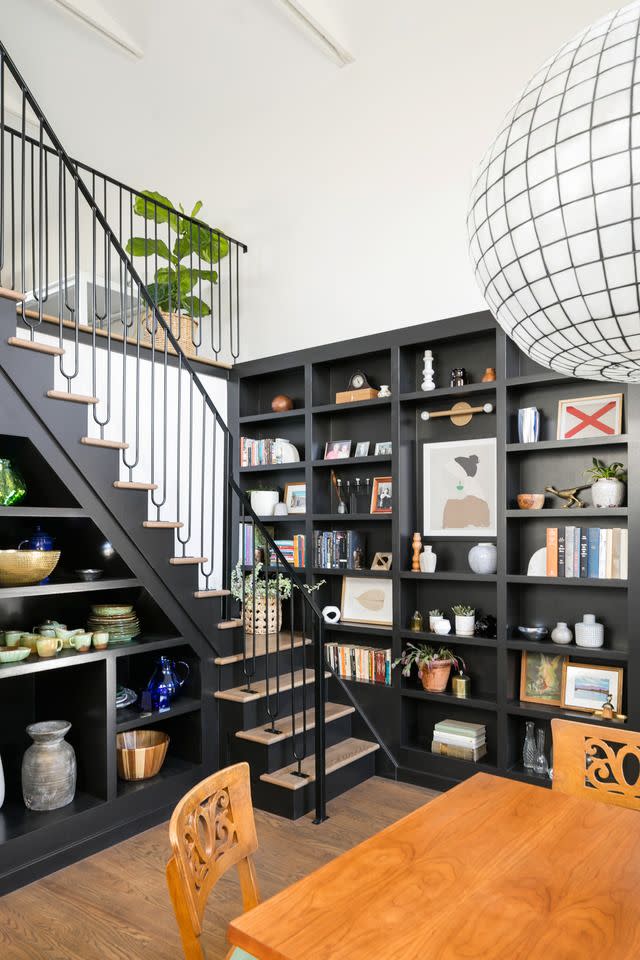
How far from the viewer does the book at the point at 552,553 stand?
11.5 feet

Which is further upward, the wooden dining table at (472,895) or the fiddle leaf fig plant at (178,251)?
the fiddle leaf fig plant at (178,251)

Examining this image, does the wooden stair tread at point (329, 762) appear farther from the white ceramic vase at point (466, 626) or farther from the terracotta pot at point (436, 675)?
the white ceramic vase at point (466, 626)

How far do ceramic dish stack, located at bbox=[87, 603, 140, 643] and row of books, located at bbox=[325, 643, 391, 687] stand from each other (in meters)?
1.35

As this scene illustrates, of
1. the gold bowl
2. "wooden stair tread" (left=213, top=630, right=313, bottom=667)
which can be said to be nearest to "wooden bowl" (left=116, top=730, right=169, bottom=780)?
"wooden stair tread" (left=213, top=630, right=313, bottom=667)

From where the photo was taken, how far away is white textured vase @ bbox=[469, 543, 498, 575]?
3713 mm

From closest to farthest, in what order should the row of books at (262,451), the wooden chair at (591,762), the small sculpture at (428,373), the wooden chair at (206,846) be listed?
the wooden chair at (206,846)
the wooden chair at (591,762)
the small sculpture at (428,373)
the row of books at (262,451)

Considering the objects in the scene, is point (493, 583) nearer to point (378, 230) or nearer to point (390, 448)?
point (390, 448)

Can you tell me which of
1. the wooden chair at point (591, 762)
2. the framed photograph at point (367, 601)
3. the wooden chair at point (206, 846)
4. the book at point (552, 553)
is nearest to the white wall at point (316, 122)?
the book at point (552, 553)

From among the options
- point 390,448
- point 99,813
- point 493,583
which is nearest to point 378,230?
point 390,448

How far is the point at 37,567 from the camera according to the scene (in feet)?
10.2

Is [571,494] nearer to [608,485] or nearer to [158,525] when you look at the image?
[608,485]

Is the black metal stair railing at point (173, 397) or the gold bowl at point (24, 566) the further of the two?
the black metal stair railing at point (173, 397)

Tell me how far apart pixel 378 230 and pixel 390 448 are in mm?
1384

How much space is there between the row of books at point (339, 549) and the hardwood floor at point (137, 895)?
1.41 m
